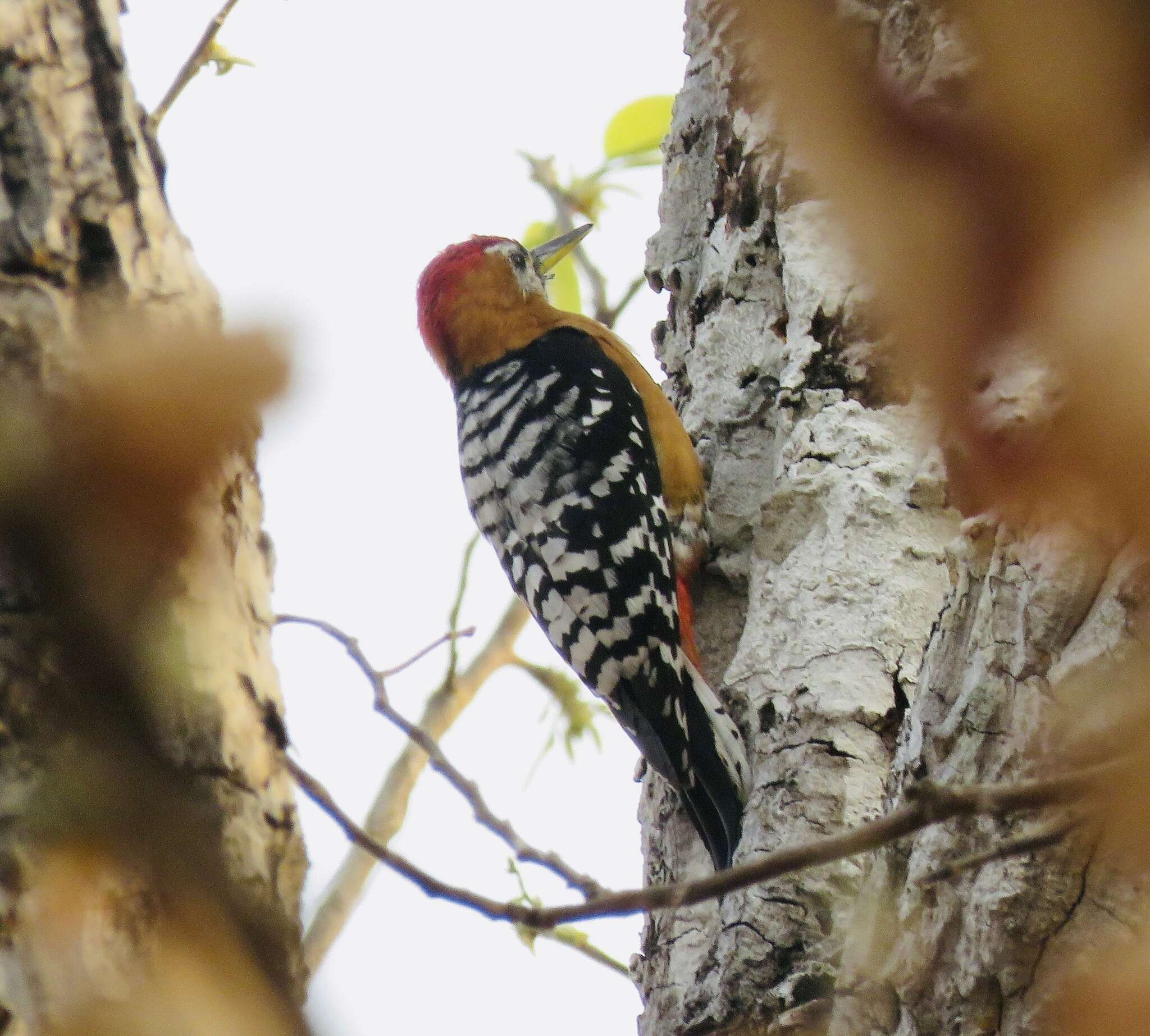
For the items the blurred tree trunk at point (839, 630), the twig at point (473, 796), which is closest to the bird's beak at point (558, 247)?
the blurred tree trunk at point (839, 630)

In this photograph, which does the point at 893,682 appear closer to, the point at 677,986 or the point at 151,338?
the point at 677,986

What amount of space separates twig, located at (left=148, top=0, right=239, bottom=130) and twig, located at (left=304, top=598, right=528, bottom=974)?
5.68 feet

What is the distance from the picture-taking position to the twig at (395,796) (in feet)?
10.2

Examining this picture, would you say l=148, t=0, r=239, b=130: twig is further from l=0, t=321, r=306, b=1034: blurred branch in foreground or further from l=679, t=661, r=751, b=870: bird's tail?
l=679, t=661, r=751, b=870: bird's tail

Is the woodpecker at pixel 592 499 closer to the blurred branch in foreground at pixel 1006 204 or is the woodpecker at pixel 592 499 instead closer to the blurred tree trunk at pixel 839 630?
the blurred tree trunk at pixel 839 630

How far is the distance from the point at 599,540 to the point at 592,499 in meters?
0.13

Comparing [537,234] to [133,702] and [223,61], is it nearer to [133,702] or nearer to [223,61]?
[223,61]

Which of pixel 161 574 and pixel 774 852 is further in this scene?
pixel 774 852

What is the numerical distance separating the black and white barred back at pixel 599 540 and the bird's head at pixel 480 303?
0.12 meters

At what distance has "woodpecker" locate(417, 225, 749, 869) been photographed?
2.68 metres

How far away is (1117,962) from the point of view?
1105 mm

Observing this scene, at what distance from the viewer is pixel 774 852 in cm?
87

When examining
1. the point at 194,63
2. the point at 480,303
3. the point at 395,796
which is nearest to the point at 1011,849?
the point at 194,63

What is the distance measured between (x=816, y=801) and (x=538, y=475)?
1.27 m
